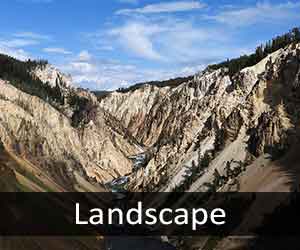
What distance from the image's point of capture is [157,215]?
118 metres

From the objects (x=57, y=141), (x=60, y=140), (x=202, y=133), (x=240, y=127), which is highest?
(x=60, y=140)

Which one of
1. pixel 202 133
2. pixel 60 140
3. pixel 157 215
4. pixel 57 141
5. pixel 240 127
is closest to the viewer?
pixel 240 127

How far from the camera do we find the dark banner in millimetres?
66438

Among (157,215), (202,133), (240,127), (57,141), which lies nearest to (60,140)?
(57,141)

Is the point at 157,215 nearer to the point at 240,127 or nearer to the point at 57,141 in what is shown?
the point at 240,127

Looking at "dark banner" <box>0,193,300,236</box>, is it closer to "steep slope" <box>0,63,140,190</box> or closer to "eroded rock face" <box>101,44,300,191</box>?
"eroded rock face" <box>101,44,300,191</box>

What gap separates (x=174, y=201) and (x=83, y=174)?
1306 inches

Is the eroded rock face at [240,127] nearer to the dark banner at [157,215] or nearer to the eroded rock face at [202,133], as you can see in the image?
the eroded rock face at [202,133]

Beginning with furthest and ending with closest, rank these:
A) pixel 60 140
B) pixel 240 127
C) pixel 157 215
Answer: pixel 60 140, pixel 157 215, pixel 240 127

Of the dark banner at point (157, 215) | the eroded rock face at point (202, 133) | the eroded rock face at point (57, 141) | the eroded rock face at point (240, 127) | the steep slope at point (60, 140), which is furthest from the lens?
the eroded rock face at point (57, 141)

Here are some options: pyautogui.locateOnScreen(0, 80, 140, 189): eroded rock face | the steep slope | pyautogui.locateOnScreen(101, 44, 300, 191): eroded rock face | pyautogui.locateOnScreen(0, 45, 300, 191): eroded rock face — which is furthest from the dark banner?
pyautogui.locateOnScreen(0, 80, 140, 189): eroded rock face

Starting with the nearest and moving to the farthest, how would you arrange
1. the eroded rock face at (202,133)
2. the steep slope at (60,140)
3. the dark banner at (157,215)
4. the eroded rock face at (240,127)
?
the dark banner at (157,215) → the eroded rock face at (240,127) → the eroded rock face at (202,133) → the steep slope at (60,140)

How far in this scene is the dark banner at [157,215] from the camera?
66438 mm

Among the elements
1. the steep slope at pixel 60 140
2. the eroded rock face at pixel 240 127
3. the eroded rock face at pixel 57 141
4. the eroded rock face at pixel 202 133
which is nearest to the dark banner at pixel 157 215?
the eroded rock face at pixel 202 133
